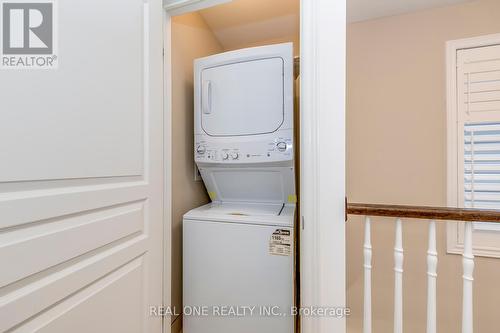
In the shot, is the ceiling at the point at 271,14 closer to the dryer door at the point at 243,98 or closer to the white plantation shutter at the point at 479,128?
the white plantation shutter at the point at 479,128

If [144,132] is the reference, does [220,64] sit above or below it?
above

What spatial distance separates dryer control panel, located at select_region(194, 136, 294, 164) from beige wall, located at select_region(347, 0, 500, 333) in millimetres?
996

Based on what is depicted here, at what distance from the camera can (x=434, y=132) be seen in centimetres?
186

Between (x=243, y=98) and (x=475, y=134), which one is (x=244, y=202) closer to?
(x=243, y=98)

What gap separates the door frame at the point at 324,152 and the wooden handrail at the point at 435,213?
19 centimetres

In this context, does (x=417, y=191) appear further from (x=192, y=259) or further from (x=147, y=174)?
(x=147, y=174)

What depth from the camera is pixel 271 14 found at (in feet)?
6.40

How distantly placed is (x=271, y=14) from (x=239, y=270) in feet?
6.68

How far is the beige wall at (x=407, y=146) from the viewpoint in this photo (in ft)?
5.83

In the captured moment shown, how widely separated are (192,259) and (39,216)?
3.12 feet

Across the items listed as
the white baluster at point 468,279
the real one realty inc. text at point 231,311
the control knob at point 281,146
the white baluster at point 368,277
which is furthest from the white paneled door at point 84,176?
the white baluster at point 468,279

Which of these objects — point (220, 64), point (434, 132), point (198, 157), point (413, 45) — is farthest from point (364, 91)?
point (198, 157)

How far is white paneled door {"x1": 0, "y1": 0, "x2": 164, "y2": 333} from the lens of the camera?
59cm

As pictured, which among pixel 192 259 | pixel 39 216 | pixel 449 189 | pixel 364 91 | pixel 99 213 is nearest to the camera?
pixel 39 216
